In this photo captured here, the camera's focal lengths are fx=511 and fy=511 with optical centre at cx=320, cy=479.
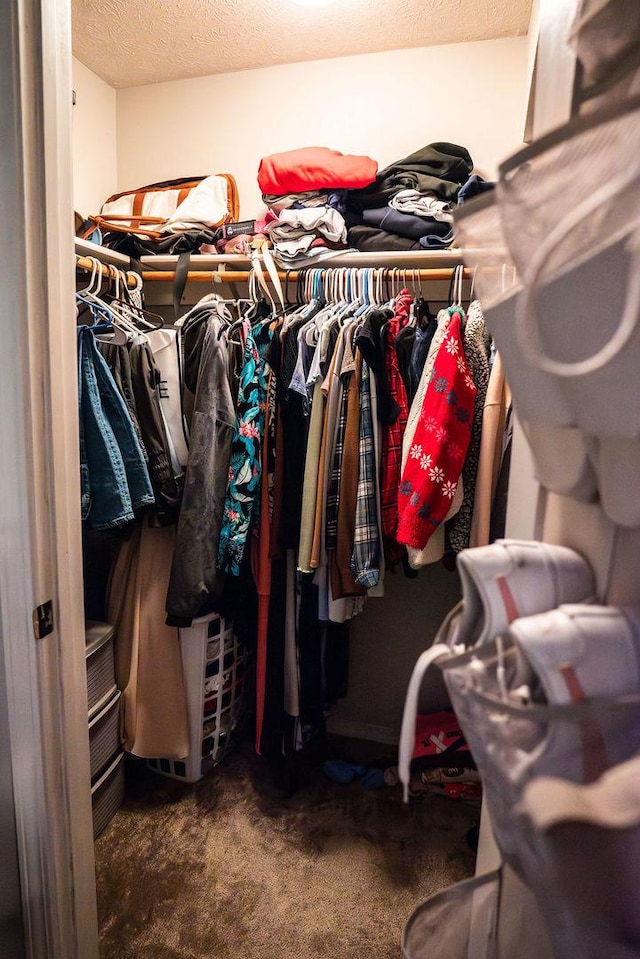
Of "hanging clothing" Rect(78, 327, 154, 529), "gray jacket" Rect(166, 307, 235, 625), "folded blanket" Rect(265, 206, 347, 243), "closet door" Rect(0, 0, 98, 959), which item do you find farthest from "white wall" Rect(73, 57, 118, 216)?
"closet door" Rect(0, 0, 98, 959)

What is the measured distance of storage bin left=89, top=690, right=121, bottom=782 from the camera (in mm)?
1524

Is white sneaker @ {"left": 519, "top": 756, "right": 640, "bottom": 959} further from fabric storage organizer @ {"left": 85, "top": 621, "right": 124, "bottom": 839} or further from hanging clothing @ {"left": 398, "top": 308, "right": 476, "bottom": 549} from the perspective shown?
fabric storage organizer @ {"left": 85, "top": 621, "right": 124, "bottom": 839}

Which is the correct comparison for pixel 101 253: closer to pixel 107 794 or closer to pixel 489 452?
pixel 489 452

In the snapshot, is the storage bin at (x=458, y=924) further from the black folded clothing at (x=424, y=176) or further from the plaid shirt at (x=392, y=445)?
the black folded clothing at (x=424, y=176)

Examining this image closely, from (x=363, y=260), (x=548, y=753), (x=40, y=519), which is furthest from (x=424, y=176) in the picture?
(x=548, y=753)

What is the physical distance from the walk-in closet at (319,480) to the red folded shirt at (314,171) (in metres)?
0.01

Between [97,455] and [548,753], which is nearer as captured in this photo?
[548,753]

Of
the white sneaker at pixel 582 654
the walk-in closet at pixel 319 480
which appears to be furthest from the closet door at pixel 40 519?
the white sneaker at pixel 582 654

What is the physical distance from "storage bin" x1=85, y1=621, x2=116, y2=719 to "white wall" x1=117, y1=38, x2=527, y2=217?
170cm

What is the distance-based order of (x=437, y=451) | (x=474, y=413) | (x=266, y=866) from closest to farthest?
(x=437, y=451), (x=474, y=413), (x=266, y=866)

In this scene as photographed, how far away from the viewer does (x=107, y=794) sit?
1612 millimetres

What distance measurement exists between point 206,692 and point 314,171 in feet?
6.02

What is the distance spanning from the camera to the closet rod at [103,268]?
1596 millimetres

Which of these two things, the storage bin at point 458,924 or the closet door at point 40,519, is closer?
the storage bin at point 458,924
